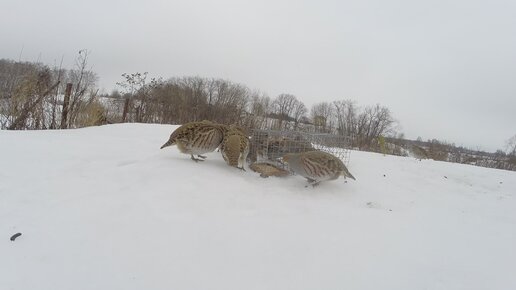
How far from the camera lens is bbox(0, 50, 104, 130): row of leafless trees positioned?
8.02 m

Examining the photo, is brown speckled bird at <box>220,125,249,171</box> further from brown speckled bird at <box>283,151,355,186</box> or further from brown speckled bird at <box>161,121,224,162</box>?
brown speckled bird at <box>283,151,355,186</box>

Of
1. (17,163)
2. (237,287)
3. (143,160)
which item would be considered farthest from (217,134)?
(237,287)

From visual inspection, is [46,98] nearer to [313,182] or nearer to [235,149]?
[235,149]

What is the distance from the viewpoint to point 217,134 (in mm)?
4871

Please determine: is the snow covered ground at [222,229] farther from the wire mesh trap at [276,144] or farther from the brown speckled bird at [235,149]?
the wire mesh trap at [276,144]

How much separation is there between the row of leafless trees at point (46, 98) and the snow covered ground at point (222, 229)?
4.04 m

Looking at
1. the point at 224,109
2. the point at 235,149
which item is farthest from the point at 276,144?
the point at 224,109

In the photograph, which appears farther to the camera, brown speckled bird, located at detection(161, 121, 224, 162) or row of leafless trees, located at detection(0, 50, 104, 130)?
row of leafless trees, located at detection(0, 50, 104, 130)

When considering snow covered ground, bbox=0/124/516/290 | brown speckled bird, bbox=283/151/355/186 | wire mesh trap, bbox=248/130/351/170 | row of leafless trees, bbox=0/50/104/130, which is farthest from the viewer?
row of leafless trees, bbox=0/50/104/130

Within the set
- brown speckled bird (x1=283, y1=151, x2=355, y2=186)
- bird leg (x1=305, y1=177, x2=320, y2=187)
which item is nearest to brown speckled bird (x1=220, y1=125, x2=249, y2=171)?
brown speckled bird (x1=283, y1=151, x2=355, y2=186)

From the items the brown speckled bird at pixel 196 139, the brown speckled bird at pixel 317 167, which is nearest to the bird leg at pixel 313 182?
the brown speckled bird at pixel 317 167

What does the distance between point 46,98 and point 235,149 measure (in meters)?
7.00

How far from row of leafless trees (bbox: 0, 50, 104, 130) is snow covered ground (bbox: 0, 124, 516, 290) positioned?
404 centimetres

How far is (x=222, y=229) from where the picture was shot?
2.74 meters
